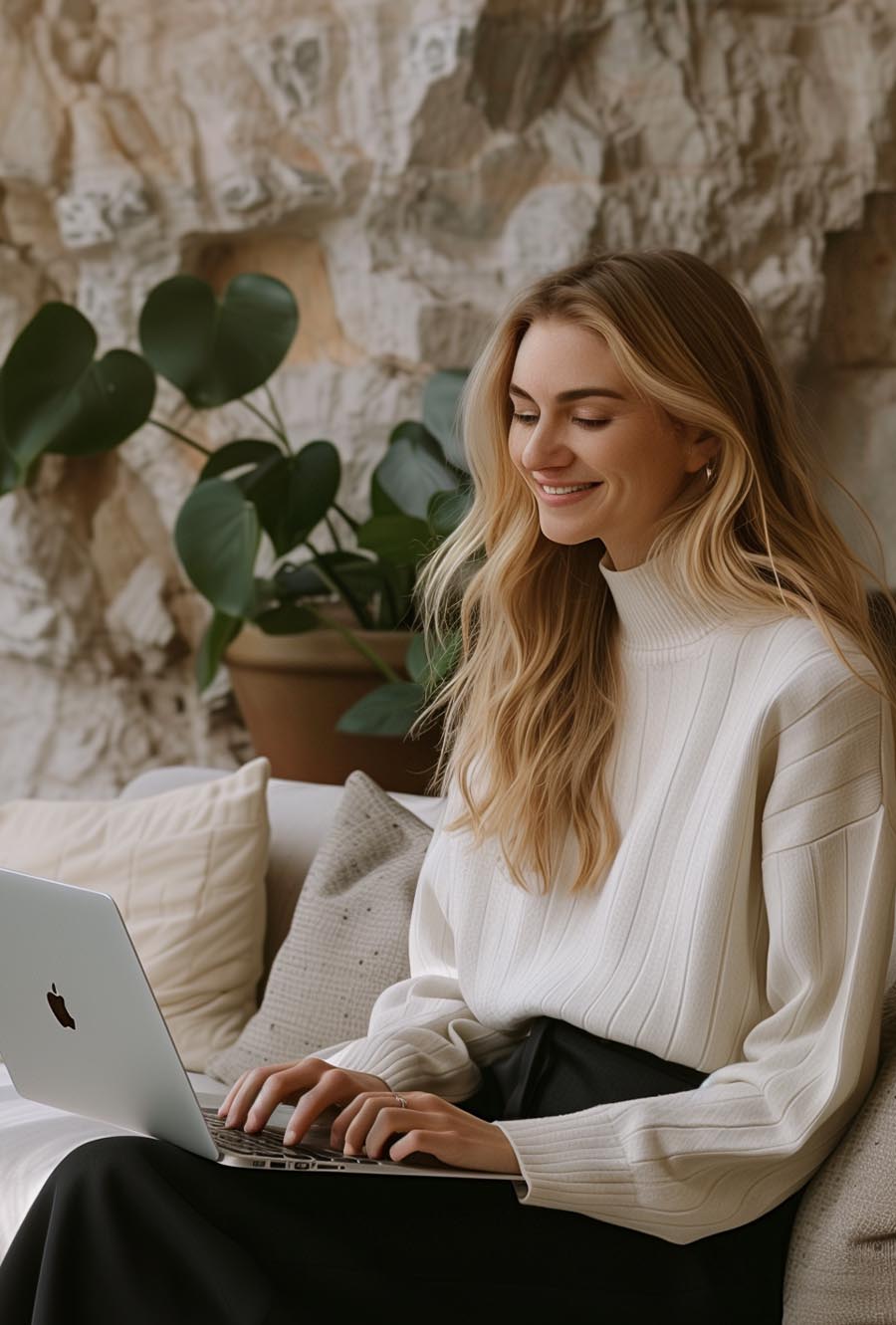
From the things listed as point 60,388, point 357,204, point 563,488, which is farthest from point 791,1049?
point 357,204

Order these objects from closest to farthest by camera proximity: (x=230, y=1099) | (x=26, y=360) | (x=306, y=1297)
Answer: (x=306, y=1297) < (x=230, y=1099) < (x=26, y=360)

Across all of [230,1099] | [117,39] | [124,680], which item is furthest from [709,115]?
[230,1099]

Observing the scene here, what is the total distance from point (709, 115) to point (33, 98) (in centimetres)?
149

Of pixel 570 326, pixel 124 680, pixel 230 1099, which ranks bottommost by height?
pixel 124 680

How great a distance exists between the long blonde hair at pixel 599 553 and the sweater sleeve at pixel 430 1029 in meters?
0.11

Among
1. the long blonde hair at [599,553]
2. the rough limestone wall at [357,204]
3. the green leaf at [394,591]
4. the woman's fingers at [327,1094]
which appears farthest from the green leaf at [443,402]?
the woman's fingers at [327,1094]

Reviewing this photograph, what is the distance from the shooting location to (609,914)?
1.38 m

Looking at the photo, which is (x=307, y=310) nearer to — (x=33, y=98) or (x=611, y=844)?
(x=33, y=98)

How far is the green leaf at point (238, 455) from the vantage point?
286 cm

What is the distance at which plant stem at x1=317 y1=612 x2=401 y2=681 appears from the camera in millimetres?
2814

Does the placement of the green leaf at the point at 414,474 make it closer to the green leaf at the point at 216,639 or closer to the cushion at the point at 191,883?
the green leaf at the point at 216,639

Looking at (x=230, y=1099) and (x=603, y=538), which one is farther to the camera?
(x=603, y=538)

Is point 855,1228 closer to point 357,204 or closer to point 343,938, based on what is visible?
point 343,938

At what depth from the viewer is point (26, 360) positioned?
8.96 feet
